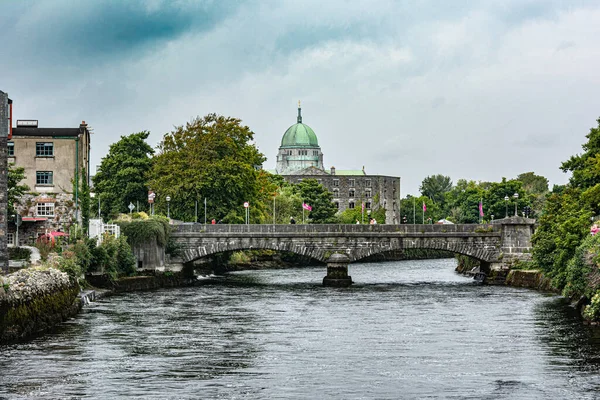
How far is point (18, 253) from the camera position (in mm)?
69125

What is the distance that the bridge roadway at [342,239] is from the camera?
8975 centimetres

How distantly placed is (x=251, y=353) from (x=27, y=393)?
1111cm

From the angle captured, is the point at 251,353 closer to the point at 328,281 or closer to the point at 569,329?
the point at 569,329

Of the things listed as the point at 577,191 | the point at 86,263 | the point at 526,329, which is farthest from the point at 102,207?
the point at 526,329

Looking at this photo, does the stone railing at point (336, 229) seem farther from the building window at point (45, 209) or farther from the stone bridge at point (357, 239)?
the building window at point (45, 209)

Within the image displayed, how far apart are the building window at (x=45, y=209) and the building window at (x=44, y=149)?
4014 mm

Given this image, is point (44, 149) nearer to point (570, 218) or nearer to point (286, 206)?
point (570, 218)

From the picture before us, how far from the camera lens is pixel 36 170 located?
91000mm

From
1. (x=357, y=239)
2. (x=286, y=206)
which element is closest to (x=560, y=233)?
(x=357, y=239)

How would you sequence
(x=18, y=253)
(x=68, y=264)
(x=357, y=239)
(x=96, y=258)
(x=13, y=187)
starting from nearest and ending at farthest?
1. (x=68, y=264)
2. (x=18, y=253)
3. (x=96, y=258)
4. (x=13, y=187)
5. (x=357, y=239)

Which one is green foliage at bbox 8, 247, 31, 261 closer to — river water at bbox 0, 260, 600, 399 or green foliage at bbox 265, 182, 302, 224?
river water at bbox 0, 260, 600, 399

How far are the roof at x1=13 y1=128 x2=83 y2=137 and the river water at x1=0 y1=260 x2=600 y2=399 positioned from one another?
89.8 feet

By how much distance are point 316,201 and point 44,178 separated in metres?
82.5

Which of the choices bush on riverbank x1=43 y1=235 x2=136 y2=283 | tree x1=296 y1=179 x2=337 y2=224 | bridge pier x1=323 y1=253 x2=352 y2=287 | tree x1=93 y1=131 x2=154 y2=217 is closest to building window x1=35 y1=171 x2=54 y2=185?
→ bush on riverbank x1=43 y1=235 x2=136 y2=283
